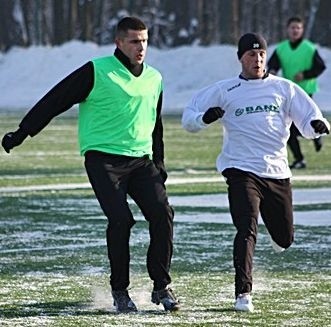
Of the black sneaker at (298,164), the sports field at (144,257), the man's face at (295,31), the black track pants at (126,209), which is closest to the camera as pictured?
the sports field at (144,257)

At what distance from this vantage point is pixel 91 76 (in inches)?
366

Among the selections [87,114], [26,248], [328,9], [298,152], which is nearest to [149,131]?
[87,114]

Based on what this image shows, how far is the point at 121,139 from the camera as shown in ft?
30.6

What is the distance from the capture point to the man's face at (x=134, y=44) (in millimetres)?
9258

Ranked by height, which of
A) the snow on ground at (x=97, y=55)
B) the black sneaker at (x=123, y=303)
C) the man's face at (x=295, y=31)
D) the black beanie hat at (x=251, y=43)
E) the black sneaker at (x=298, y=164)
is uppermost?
the black beanie hat at (x=251, y=43)

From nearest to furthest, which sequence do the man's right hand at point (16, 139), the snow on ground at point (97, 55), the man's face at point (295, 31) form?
the man's right hand at point (16, 139) → the man's face at point (295, 31) → the snow on ground at point (97, 55)

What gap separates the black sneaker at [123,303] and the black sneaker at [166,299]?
0.48 feet

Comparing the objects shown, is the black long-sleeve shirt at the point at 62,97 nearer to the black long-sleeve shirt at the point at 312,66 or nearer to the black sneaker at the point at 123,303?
the black sneaker at the point at 123,303

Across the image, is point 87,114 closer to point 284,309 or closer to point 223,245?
point 284,309

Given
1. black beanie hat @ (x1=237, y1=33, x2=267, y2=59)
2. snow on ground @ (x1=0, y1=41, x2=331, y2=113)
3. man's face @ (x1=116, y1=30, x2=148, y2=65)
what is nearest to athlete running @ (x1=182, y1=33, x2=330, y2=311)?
black beanie hat @ (x1=237, y1=33, x2=267, y2=59)

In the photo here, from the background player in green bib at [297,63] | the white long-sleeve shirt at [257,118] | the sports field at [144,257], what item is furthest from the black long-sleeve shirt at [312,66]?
the white long-sleeve shirt at [257,118]

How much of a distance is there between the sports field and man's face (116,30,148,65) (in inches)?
60.5

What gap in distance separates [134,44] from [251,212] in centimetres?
124

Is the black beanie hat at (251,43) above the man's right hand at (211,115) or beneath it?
above
